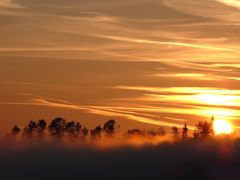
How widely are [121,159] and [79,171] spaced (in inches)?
286

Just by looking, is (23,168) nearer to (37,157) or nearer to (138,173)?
(37,157)

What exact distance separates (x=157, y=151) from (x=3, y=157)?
91.7ft

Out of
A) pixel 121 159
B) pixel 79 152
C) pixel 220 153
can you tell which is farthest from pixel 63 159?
pixel 220 153

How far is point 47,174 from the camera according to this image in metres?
178

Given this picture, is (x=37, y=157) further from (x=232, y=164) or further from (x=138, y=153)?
(x=232, y=164)

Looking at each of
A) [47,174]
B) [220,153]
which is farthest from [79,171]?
[220,153]

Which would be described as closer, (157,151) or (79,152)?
(157,151)

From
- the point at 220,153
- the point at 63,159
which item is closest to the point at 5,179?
the point at 63,159

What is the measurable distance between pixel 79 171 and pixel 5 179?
13.2 meters

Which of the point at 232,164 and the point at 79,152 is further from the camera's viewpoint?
the point at 79,152

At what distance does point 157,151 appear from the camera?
176375mm

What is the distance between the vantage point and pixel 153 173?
6855 inches

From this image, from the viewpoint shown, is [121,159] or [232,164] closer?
[232,164]

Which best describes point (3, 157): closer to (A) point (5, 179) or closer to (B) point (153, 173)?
(A) point (5, 179)
